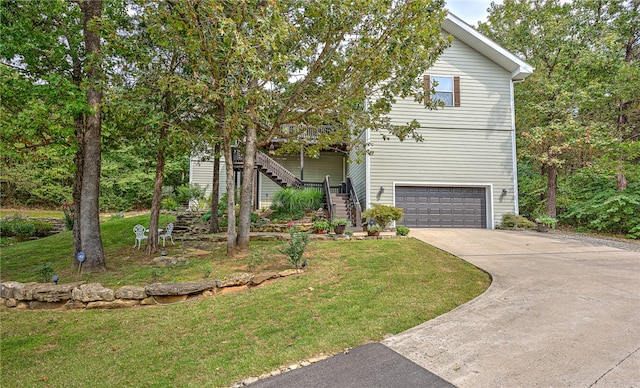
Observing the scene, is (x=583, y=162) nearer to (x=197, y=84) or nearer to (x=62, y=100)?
(x=197, y=84)

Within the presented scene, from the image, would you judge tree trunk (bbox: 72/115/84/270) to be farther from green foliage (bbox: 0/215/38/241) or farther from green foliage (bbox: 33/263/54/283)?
green foliage (bbox: 0/215/38/241)

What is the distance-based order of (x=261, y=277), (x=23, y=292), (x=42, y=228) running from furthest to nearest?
(x=42, y=228) → (x=261, y=277) → (x=23, y=292)

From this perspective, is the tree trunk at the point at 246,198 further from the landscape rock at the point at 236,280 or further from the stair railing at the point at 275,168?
the stair railing at the point at 275,168

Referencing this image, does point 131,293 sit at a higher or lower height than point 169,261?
lower

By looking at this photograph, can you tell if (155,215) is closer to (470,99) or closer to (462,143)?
(462,143)

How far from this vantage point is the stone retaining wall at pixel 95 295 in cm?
501

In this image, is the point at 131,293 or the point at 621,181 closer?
the point at 131,293

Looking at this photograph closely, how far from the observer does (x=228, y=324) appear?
407cm

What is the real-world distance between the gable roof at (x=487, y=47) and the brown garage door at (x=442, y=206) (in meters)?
4.97

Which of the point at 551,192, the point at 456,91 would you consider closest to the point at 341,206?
the point at 456,91

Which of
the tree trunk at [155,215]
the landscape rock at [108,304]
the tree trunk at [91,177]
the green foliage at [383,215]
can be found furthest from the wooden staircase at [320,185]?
the landscape rock at [108,304]

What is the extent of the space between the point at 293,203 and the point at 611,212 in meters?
11.8

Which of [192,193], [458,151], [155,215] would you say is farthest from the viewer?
[192,193]

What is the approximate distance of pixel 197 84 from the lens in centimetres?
591
